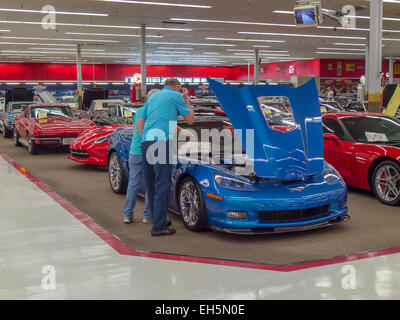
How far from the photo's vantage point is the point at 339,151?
698 cm

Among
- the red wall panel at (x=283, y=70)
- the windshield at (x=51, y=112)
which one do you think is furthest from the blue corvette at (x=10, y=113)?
the red wall panel at (x=283, y=70)

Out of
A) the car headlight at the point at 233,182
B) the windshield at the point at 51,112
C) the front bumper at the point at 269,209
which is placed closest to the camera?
the front bumper at the point at 269,209

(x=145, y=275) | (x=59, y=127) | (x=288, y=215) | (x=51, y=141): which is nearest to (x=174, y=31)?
(x=59, y=127)

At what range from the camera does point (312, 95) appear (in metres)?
5.32

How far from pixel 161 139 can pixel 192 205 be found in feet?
2.55

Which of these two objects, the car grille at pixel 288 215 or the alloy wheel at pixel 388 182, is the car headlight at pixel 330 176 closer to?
the car grille at pixel 288 215

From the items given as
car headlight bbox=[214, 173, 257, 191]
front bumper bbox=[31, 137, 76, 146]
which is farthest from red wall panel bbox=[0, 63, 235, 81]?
car headlight bbox=[214, 173, 257, 191]

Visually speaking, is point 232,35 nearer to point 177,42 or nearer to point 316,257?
point 177,42

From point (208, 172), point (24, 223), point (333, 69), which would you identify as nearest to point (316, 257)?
point (208, 172)

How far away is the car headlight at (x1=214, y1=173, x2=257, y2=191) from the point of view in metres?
4.77

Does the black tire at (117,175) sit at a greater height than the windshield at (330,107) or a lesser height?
lesser

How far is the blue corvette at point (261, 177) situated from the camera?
185 inches

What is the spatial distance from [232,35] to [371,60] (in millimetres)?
13675

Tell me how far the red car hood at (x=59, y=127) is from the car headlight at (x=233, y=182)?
748cm
